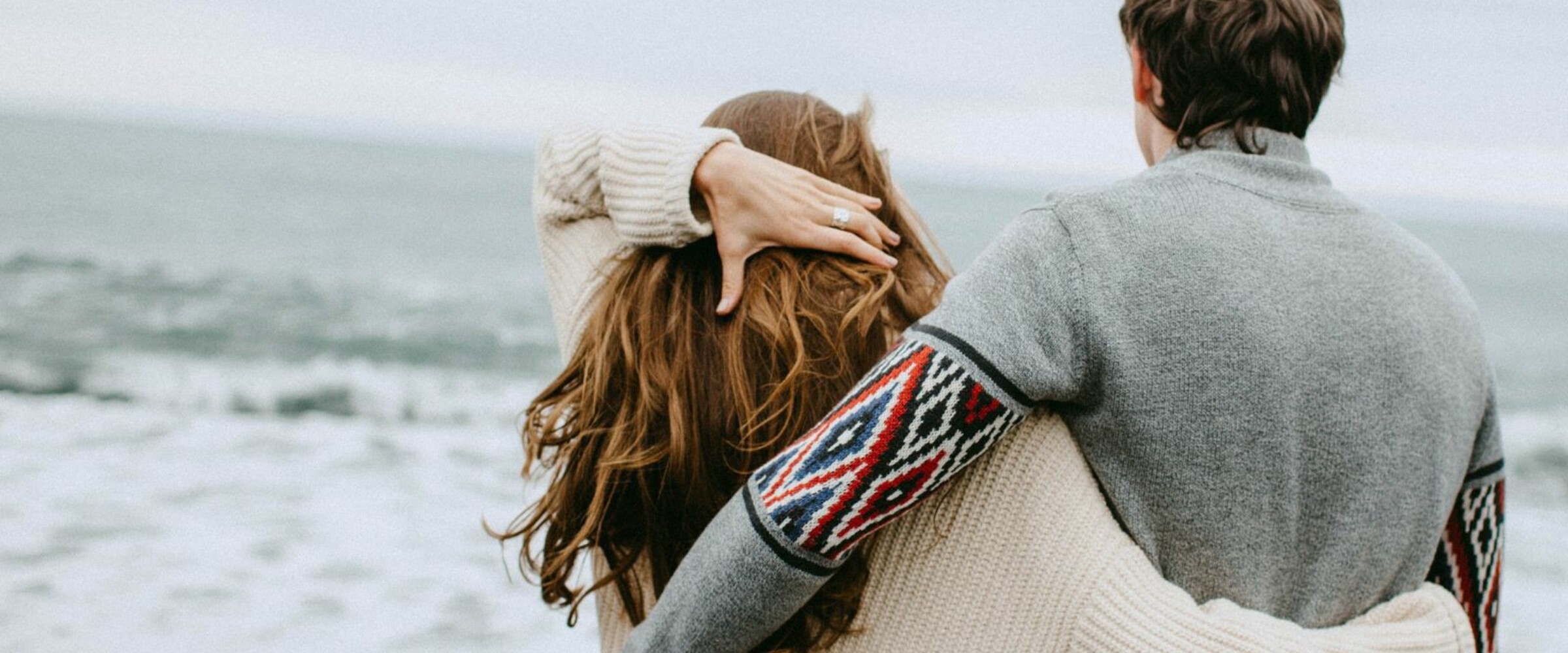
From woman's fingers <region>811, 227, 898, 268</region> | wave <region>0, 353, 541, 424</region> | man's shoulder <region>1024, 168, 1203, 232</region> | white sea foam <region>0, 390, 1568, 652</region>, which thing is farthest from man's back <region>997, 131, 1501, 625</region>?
wave <region>0, 353, 541, 424</region>

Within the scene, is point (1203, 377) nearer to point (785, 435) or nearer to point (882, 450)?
point (882, 450)

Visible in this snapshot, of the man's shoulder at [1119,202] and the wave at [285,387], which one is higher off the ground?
the man's shoulder at [1119,202]

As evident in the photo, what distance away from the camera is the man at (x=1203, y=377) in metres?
1.13

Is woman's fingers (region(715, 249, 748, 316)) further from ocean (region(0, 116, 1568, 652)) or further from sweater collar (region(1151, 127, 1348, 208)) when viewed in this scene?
ocean (region(0, 116, 1568, 652))

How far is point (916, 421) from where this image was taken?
113cm

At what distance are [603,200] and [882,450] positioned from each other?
80cm

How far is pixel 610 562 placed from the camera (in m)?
1.70

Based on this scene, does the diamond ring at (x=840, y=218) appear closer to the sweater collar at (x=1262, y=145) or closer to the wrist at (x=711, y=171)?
the wrist at (x=711, y=171)

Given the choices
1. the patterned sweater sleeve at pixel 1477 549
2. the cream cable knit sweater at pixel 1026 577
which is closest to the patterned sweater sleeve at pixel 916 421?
the cream cable knit sweater at pixel 1026 577

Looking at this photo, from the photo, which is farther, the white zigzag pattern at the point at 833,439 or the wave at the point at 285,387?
the wave at the point at 285,387

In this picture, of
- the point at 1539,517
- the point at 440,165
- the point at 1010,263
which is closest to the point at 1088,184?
the point at 1010,263

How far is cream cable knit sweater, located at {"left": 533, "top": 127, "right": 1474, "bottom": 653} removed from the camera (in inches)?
48.2

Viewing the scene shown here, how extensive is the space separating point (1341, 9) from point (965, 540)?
0.82 metres

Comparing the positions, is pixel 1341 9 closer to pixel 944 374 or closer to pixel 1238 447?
pixel 1238 447
